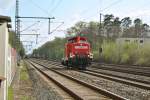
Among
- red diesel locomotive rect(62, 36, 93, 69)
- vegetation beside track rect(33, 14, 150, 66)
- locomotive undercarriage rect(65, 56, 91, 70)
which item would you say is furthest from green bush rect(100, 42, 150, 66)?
red diesel locomotive rect(62, 36, 93, 69)

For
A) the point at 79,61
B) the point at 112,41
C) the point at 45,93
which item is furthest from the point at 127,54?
the point at 45,93

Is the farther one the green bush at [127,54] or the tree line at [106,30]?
the tree line at [106,30]

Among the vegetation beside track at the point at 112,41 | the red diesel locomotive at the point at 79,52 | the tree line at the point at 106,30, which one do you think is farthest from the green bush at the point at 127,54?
the tree line at the point at 106,30

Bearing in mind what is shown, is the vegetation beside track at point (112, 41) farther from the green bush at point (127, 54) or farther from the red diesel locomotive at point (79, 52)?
the red diesel locomotive at point (79, 52)

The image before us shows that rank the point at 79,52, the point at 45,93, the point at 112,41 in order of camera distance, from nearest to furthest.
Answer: the point at 45,93 < the point at 79,52 < the point at 112,41

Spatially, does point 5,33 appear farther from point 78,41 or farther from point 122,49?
point 122,49

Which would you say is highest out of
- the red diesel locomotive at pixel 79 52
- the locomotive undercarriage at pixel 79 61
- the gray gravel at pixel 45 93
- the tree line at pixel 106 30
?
the tree line at pixel 106 30

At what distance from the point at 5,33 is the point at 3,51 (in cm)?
40

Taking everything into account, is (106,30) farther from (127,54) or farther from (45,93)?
(45,93)

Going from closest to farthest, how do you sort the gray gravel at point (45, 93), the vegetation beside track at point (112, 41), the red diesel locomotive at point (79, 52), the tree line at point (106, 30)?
the gray gravel at point (45, 93), the red diesel locomotive at point (79, 52), the vegetation beside track at point (112, 41), the tree line at point (106, 30)

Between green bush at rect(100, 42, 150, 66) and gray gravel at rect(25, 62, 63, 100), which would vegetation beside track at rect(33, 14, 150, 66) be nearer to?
green bush at rect(100, 42, 150, 66)

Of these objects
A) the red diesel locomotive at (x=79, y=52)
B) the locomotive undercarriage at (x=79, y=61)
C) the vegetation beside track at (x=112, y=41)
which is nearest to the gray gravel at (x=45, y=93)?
the red diesel locomotive at (x=79, y=52)

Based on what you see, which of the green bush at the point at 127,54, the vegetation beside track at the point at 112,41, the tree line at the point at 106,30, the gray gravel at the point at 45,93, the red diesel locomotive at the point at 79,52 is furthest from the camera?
the tree line at the point at 106,30

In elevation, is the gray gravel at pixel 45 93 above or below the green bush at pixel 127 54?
below
